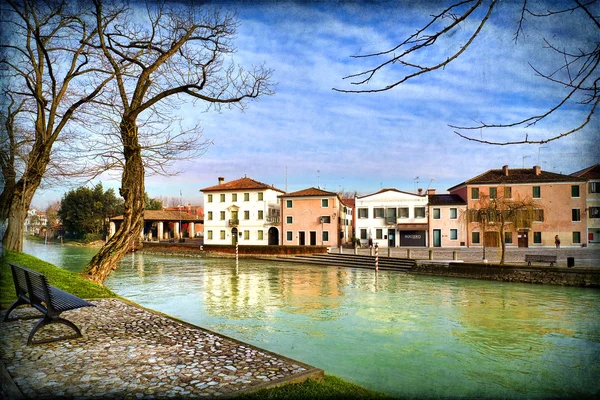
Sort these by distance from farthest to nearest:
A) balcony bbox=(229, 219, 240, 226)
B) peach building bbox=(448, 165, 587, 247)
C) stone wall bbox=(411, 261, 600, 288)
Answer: balcony bbox=(229, 219, 240, 226), peach building bbox=(448, 165, 587, 247), stone wall bbox=(411, 261, 600, 288)

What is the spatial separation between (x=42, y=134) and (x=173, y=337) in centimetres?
806

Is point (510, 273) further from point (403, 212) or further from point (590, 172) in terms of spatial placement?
point (590, 172)

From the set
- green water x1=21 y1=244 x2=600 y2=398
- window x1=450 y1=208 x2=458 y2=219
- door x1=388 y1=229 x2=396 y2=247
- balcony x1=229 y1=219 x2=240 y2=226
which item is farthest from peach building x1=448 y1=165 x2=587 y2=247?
balcony x1=229 y1=219 x2=240 y2=226

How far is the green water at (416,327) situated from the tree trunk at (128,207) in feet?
6.46

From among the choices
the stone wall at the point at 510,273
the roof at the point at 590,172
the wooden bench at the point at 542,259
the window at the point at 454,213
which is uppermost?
the window at the point at 454,213

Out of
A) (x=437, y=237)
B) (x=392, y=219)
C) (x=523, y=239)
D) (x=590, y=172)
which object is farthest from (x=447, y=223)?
(x=590, y=172)

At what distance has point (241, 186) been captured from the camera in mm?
Result: 39312

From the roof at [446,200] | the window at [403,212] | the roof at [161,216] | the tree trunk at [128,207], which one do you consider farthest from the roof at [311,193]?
the tree trunk at [128,207]

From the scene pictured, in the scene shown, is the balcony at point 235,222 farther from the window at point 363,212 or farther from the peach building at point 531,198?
the peach building at point 531,198

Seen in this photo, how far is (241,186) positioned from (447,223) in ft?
63.4

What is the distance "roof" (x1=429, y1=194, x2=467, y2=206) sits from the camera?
112ft

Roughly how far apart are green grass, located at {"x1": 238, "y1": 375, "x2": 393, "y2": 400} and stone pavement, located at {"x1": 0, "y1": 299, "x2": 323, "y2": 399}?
0.13m

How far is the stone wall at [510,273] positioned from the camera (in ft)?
53.0

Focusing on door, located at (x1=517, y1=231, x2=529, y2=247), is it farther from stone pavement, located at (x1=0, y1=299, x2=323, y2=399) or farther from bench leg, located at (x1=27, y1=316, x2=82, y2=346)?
bench leg, located at (x1=27, y1=316, x2=82, y2=346)
